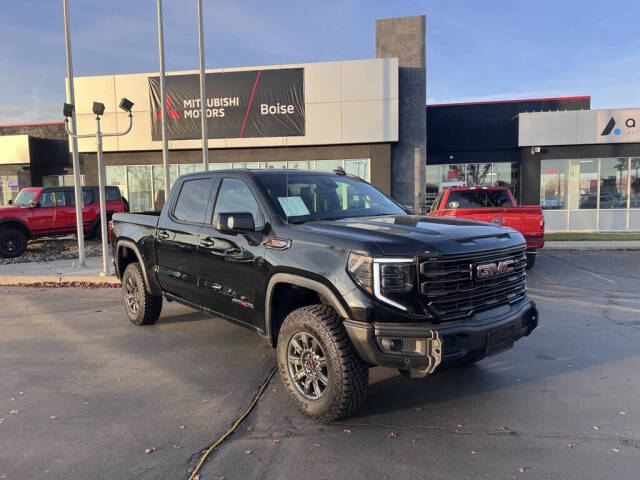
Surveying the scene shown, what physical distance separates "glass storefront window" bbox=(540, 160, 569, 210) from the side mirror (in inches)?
727

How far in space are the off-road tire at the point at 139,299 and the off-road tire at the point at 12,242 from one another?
8.84 metres

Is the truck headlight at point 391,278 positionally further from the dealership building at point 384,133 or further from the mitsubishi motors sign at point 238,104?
the mitsubishi motors sign at point 238,104

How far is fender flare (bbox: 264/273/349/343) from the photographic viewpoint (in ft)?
11.1

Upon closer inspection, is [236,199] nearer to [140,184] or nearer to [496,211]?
[496,211]

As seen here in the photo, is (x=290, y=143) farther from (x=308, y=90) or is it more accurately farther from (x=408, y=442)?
(x=408, y=442)

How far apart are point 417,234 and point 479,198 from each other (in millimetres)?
8254

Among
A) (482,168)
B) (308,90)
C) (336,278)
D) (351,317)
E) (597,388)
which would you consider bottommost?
(597,388)

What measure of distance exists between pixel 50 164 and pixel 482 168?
76.8 feet

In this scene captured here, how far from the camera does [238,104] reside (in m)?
20.2

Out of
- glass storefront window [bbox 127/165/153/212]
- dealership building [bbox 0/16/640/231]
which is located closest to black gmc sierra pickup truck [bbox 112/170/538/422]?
dealership building [bbox 0/16/640/231]

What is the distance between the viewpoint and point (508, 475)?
2857mm

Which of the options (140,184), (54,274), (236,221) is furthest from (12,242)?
(236,221)

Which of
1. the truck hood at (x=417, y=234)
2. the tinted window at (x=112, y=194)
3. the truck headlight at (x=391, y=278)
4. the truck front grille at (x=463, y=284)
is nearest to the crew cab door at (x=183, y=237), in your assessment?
the truck hood at (x=417, y=234)

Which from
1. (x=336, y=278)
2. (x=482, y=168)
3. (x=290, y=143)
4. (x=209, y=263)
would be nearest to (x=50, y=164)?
(x=290, y=143)
